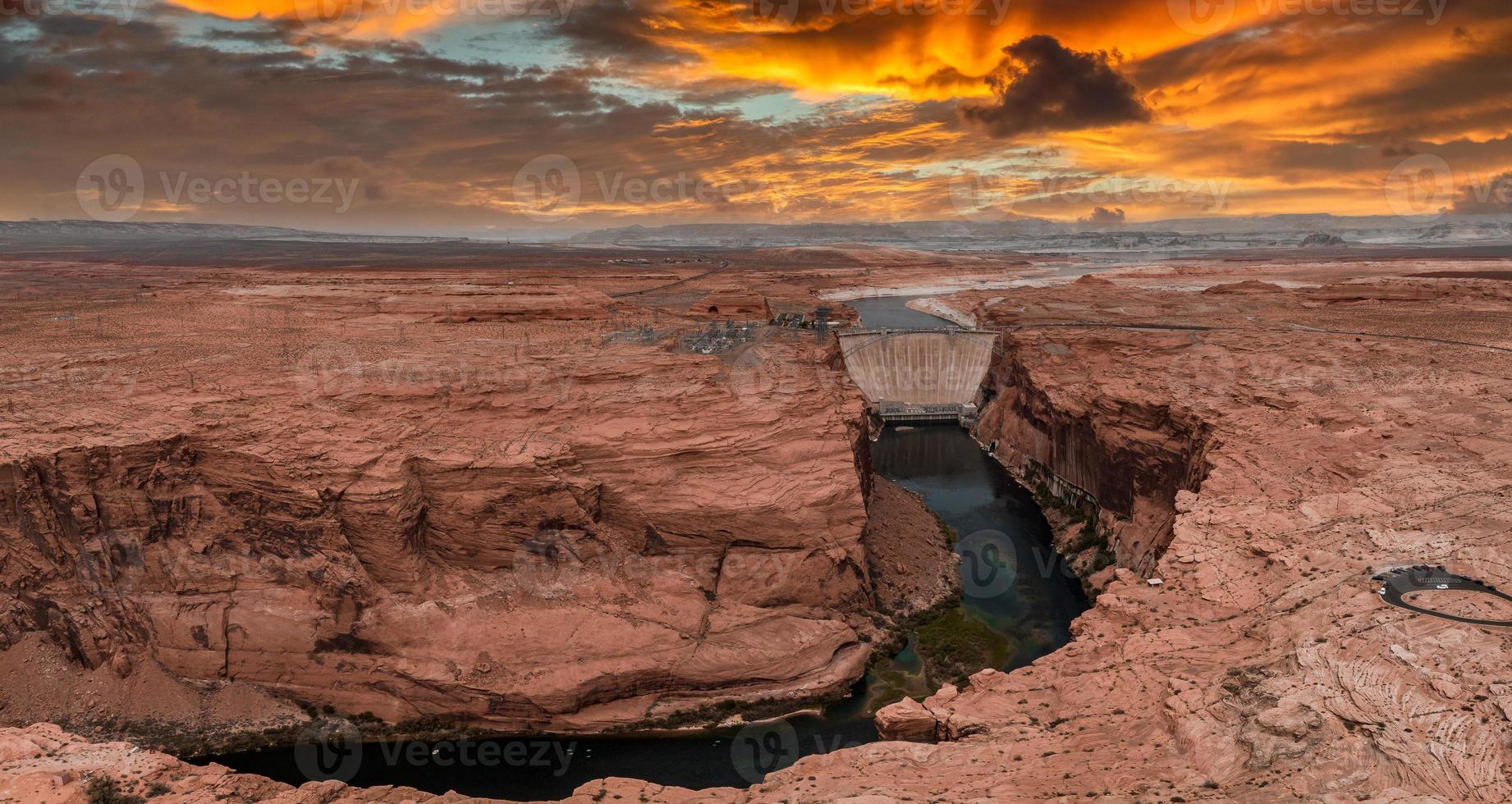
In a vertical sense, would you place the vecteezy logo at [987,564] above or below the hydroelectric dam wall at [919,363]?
below

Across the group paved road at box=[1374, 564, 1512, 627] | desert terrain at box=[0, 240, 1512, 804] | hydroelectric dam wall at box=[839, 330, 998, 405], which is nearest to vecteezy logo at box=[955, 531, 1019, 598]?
desert terrain at box=[0, 240, 1512, 804]

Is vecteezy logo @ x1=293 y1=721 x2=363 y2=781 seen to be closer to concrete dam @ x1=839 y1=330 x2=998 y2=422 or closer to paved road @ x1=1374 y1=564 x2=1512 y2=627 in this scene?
paved road @ x1=1374 y1=564 x2=1512 y2=627


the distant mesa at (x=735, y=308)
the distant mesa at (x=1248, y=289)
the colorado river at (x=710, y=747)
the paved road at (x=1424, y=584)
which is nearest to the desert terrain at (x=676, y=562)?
the paved road at (x=1424, y=584)

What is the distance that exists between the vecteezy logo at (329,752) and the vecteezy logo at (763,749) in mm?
15990


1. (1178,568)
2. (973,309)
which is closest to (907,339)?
(973,309)

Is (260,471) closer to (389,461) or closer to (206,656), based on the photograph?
(389,461)

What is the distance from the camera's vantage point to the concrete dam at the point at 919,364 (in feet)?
277

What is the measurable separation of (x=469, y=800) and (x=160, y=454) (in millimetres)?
24348

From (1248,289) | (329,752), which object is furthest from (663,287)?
(329,752)

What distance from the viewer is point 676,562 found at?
4012 centimetres

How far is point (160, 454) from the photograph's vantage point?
35.6 meters

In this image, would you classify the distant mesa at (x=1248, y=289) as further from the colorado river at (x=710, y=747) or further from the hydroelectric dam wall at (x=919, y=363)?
the colorado river at (x=710, y=747)

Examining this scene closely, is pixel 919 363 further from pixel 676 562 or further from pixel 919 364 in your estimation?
pixel 676 562

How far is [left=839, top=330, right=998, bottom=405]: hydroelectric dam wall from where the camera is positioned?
8462 centimetres
